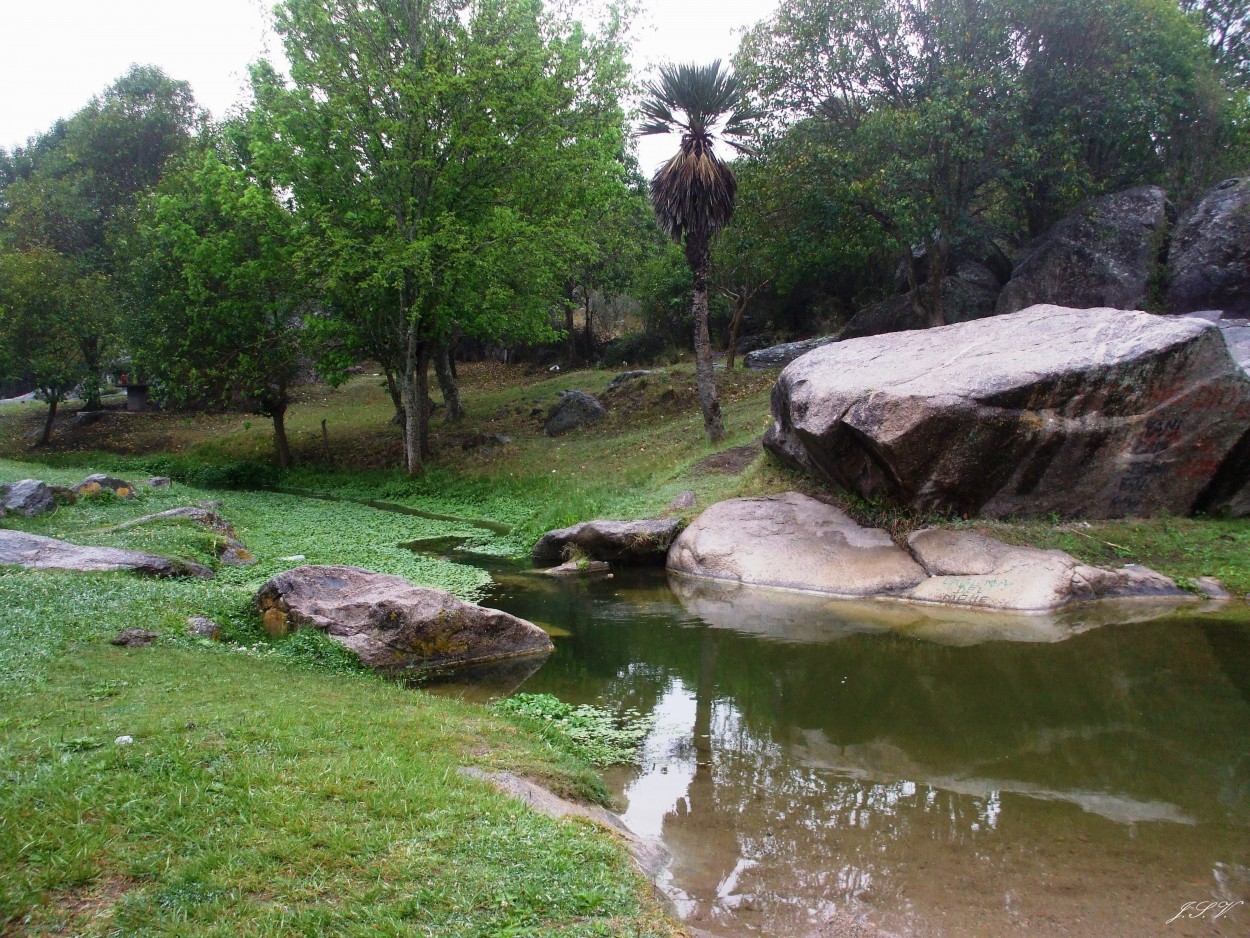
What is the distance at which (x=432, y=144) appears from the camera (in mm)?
24422

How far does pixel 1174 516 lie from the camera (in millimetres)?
13219

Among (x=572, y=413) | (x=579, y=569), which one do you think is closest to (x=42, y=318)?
(x=572, y=413)

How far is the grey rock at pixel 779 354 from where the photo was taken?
104 feet

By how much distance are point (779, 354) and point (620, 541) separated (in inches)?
731

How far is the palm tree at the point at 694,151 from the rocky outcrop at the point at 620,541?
30.1 feet

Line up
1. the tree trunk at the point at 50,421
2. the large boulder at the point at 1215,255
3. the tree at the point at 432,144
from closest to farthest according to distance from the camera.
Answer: the large boulder at the point at 1215,255, the tree at the point at 432,144, the tree trunk at the point at 50,421

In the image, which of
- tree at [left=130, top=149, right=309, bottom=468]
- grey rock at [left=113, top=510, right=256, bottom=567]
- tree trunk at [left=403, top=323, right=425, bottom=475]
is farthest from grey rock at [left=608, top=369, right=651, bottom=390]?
grey rock at [left=113, top=510, right=256, bottom=567]

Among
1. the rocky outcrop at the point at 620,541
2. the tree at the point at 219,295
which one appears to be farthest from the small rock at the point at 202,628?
the tree at the point at 219,295

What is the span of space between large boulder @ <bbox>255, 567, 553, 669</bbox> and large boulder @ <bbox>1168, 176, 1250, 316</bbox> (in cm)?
1890

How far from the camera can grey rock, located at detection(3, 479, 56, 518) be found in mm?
14766

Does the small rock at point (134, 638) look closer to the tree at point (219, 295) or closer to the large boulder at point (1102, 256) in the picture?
the tree at point (219, 295)

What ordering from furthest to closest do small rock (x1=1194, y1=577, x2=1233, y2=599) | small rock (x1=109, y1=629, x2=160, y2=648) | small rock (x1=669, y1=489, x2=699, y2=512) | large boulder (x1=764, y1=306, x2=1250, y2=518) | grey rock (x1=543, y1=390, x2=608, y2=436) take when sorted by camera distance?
grey rock (x1=543, y1=390, x2=608, y2=436), small rock (x1=669, y1=489, x2=699, y2=512), large boulder (x1=764, y1=306, x2=1250, y2=518), small rock (x1=1194, y1=577, x2=1233, y2=599), small rock (x1=109, y1=629, x2=160, y2=648)

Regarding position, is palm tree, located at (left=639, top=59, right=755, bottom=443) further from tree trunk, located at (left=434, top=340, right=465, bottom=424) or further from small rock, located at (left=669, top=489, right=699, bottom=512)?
tree trunk, located at (left=434, top=340, right=465, bottom=424)
